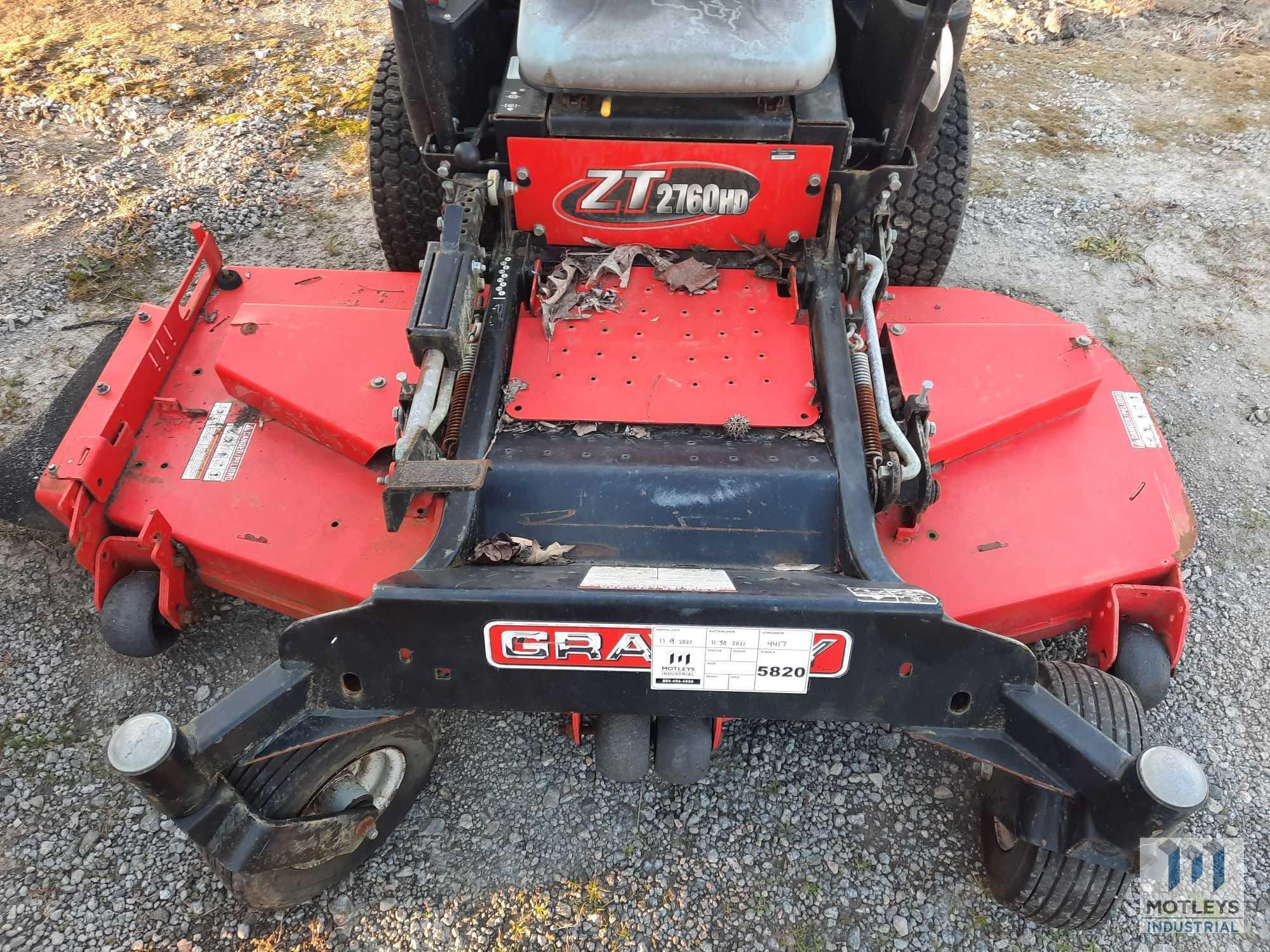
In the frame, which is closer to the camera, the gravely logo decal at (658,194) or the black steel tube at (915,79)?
the black steel tube at (915,79)

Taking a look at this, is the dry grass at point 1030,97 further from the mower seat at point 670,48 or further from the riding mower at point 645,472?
the mower seat at point 670,48

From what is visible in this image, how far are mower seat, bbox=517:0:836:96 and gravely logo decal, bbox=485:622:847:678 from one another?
1.58 metres

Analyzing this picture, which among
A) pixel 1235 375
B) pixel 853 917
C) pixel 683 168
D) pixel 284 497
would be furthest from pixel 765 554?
pixel 1235 375

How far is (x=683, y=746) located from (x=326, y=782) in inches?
34.9

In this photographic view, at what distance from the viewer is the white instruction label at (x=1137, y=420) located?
2855mm

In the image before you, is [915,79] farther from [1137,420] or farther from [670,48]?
[1137,420]

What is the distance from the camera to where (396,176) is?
341 cm

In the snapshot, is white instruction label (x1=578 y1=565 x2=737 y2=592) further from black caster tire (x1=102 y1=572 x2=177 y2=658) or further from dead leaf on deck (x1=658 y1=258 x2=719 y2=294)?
black caster tire (x1=102 y1=572 x2=177 y2=658)

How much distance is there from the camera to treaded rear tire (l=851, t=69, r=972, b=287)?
10.9 ft

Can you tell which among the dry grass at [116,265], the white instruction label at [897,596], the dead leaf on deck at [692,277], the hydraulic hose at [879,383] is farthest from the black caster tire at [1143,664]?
the dry grass at [116,265]

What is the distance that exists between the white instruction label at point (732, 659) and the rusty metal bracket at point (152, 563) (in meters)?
1.56

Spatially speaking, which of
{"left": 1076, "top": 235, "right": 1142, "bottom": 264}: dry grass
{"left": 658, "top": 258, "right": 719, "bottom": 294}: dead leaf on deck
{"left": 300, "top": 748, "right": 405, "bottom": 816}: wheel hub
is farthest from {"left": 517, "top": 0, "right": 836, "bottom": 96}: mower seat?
{"left": 1076, "top": 235, "right": 1142, "bottom": 264}: dry grass

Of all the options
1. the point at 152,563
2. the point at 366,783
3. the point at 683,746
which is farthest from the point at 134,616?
the point at 683,746

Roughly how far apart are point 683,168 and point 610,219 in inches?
11.2
